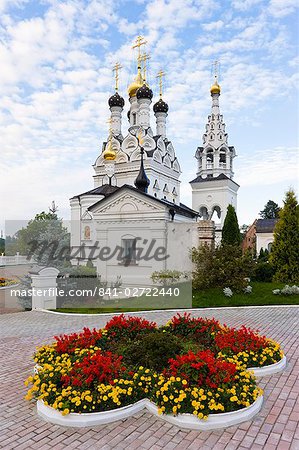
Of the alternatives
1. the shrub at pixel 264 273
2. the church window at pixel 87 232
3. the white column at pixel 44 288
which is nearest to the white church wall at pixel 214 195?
the church window at pixel 87 232

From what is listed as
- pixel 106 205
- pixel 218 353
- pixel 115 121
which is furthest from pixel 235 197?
pixel 218 353

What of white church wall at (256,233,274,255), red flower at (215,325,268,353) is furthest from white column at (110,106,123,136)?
red flower at (215,325,268,353)

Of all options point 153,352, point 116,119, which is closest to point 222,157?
point 116,119

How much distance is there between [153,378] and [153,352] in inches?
26.8

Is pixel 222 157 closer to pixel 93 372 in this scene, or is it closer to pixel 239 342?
pixel 239 342

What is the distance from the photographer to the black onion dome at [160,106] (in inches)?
1320

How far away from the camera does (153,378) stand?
185 inches

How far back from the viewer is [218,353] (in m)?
5.59

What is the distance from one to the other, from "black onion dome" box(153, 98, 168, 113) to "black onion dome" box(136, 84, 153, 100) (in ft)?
6.04

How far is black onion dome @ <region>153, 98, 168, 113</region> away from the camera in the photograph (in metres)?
33.5

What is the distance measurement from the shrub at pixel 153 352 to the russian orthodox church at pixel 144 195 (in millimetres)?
9805

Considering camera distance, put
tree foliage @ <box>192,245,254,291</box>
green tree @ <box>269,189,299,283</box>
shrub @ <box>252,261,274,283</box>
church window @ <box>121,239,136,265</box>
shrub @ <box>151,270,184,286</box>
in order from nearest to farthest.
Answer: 1. tree foliage @ <box>192,245,254,291</box>
2. shrub @ <box>151,270,184,286</box>
3. green tree @ <box>269,189,299,283</box>
4. shrub @ <box>252,261,274,283</box>
5. church window @ <box>121,239,136,265</box>

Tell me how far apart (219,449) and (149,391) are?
1.21 m

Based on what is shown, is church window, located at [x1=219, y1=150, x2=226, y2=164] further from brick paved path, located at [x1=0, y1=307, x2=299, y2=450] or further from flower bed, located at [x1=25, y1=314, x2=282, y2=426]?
flower bed, located at [x1=25, y1=314, x2=282, y2=426]
